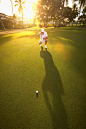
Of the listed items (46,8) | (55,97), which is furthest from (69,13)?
(55,97)

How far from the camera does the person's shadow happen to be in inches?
63.6

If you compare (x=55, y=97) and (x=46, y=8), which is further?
(x=46, y=8)

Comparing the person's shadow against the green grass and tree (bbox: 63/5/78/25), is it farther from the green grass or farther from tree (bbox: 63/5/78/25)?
tree (bbox: 63/5/78/25)

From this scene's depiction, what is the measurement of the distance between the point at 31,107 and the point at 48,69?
6.08ft

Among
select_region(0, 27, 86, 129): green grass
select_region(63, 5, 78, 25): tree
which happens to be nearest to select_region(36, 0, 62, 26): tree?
select_region(63, 5, 78, 25): tree

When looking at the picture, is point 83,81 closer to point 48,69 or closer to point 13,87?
point 48,69

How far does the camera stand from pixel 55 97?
2.15 m

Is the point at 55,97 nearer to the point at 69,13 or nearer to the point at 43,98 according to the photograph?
the point at 43,98

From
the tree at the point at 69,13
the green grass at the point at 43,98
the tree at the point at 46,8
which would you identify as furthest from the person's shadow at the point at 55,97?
the tree at the point at 69,13

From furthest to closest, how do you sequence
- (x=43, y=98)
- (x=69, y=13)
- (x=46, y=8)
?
1. (x=69, y=13)
2. (x=46, y=8)
3. (x=43, y=98)

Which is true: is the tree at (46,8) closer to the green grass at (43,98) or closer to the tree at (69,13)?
the tree at (69,13)

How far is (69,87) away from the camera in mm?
2479

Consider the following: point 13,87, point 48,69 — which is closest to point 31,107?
point 13,87

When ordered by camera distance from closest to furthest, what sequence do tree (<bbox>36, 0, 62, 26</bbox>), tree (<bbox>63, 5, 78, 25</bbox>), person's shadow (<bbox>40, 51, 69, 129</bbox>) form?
person's shadow (<bbox>40, 51, 69, 129</bbox>)
tree (<bbox>36, 0, 62, 26</bbox>)
tree (<bbox>63, 5, 78, 25</bbox>)
